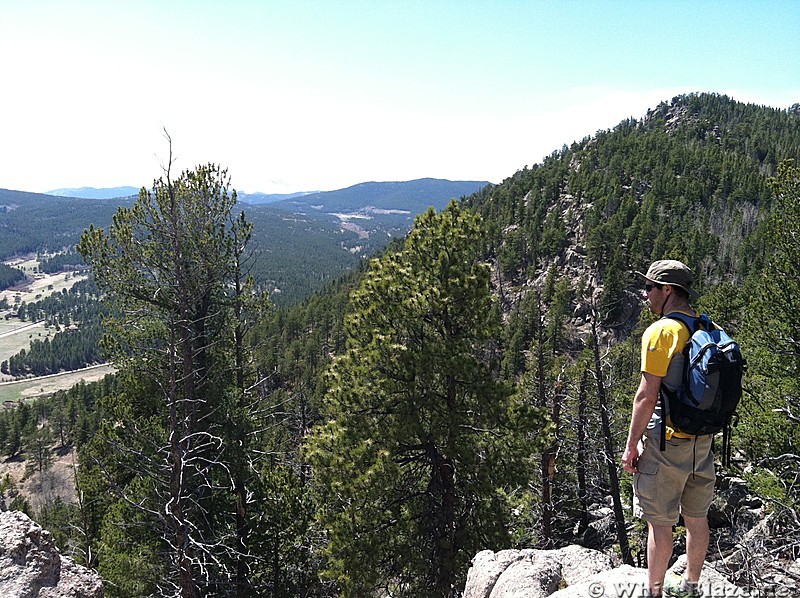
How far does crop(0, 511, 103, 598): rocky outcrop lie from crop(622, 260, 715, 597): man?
23.1 ft

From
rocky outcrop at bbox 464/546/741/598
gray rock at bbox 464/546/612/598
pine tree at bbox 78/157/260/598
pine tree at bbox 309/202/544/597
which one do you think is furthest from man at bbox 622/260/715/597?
pine tree at bbox 78/157/260/598

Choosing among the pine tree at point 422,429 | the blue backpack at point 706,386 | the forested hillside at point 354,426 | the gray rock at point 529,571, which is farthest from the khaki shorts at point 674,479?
the pine tree at point 422,429

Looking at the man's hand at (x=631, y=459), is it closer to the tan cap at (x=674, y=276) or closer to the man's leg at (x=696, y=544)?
the man's leg at (x=696, y=544)

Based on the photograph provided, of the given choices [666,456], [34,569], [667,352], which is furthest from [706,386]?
[34,569]

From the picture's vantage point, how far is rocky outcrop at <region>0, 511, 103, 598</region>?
249 inches

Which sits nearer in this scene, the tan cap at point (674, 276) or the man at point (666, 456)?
the man at point (666, 456)

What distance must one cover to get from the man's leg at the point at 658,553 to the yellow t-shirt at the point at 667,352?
33.9 inches

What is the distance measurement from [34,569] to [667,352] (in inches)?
311

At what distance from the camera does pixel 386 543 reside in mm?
9875

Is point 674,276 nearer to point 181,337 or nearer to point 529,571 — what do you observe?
point 529,571

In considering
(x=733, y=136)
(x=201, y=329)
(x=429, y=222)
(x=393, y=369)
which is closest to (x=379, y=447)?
(x=393, y=369)

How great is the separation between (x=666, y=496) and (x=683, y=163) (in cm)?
12614

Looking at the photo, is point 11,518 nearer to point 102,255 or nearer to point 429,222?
point 102,255

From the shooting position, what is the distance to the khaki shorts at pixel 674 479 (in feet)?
13.4
